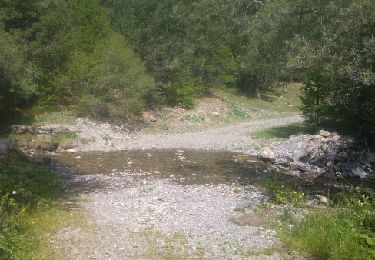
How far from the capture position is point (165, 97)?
124 feet

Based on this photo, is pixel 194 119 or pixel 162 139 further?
pixel 194 119

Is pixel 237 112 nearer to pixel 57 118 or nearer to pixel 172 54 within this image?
pixel 172 54

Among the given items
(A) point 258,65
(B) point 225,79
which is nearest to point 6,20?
(B) point 225,79

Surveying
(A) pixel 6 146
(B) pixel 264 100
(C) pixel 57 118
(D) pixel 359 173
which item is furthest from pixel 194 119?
(A) pixel 6 146

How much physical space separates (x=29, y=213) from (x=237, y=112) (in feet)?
99.7

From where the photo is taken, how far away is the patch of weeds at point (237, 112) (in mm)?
39713

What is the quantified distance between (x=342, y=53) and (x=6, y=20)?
783 inches

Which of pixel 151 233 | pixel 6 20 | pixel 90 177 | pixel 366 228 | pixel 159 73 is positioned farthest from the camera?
pixel 159 73

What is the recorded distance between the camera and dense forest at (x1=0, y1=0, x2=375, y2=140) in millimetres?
14812

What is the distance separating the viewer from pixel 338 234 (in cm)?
935

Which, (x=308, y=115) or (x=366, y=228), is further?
(x=308, y=115)

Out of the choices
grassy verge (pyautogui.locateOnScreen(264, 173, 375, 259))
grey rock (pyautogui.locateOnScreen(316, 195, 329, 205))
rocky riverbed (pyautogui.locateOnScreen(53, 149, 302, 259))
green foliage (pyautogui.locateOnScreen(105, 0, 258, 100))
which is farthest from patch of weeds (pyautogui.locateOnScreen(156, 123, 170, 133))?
grassy verge (pyautogui.locateOnScreen(264, 173, 375, 259))

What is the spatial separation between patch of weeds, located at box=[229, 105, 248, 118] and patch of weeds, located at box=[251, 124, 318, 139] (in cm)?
578

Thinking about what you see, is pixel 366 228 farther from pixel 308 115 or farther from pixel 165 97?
pixel 165 97
